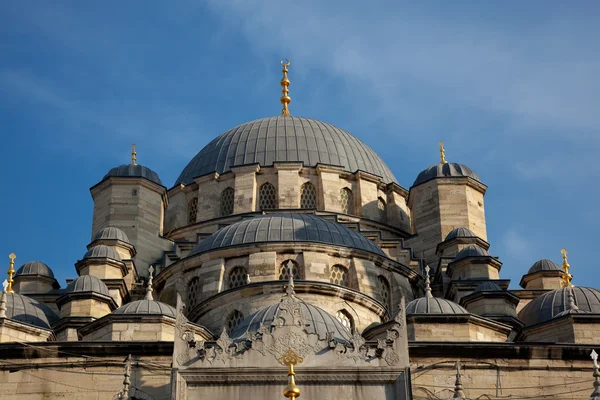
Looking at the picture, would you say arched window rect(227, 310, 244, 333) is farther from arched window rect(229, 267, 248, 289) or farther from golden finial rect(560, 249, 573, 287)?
golden finial rect(560, 249, 573, 287)

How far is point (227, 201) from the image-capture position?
5012 centimetres

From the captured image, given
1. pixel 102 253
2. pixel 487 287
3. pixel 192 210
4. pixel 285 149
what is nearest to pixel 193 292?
pixel 102 253

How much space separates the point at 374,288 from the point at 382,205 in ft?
36.4

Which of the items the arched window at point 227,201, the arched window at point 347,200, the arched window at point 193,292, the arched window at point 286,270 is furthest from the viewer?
the arched window at point 347,200

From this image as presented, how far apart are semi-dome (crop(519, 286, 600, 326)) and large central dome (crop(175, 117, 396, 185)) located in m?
13.4

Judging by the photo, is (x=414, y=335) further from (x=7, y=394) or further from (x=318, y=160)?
(x=318, y=160)

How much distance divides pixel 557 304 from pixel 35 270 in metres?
17.4

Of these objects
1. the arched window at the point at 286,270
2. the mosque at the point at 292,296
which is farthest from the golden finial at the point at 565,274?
the arched window at the point at 286,270

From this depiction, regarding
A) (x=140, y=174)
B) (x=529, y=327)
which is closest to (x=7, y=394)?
(x=529, y=327)

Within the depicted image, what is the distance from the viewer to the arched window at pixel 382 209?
50.7m

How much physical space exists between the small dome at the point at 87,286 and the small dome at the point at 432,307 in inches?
369

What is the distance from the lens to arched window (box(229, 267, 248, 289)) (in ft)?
131

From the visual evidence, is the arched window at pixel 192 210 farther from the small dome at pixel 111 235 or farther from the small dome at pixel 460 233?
the small dome at pixel 460 233

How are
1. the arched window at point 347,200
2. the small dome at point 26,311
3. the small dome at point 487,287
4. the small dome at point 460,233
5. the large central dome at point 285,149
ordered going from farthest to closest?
the large central dome at point 285,149 < the arched window at point 347,200 < the small dome at point 460,233 < the small dome at point 487,287 < the small dome at point 26,311
